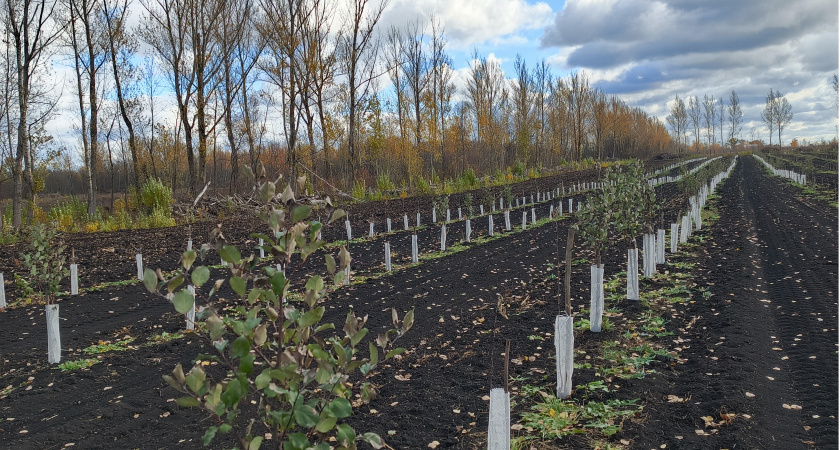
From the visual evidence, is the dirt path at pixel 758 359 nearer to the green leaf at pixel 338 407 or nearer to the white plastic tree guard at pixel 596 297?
the white plastic tree guard at pixel 596 297

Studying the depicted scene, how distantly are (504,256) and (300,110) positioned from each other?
1701 cm

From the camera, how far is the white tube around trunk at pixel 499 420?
9.80ft

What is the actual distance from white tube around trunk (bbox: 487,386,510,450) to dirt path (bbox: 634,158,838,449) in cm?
132

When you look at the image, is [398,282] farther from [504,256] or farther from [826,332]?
[826,332]

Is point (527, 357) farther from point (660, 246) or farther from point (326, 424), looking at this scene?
point (660, 246)

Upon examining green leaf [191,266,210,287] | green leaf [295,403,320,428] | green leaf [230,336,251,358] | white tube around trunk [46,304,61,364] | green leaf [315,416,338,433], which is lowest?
white tube around trunk [46,304,61,364]

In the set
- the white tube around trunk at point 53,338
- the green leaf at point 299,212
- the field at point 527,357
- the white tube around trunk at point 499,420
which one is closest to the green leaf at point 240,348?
the green leaf at point 299,212

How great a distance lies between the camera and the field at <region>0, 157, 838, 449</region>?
13.7 ft

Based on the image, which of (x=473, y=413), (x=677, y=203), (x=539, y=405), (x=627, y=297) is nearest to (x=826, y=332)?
(x=627, y=297)

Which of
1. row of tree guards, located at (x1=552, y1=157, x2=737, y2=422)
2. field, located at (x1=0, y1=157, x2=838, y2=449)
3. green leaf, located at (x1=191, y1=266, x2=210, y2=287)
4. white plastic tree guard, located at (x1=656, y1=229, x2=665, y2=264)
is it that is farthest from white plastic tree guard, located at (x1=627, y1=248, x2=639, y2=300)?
green leaf, located at (x1=191, y1=266, x2=210, y2=287)

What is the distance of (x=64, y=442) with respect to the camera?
13.9 feet

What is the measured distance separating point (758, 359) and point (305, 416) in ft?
17.6

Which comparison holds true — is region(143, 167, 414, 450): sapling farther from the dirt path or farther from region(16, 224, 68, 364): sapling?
region(16, 224, 68, 364): sapling

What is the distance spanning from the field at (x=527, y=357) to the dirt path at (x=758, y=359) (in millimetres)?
19
